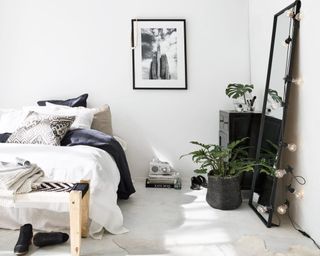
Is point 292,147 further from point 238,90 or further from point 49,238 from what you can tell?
point 49,238

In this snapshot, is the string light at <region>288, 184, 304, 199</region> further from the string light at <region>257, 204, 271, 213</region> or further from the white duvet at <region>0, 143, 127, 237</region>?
the white duvet at <region>0, 143, 127, 237</region>

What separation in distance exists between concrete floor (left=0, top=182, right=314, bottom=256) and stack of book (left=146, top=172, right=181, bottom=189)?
0.44 meters

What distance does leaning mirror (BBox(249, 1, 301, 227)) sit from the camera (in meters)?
2.20

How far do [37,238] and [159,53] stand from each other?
2.40 meters

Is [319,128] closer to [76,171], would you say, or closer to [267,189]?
[267,189]

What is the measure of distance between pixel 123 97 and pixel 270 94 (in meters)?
1.75

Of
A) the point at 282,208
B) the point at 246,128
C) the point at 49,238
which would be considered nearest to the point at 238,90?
the point at 246,128

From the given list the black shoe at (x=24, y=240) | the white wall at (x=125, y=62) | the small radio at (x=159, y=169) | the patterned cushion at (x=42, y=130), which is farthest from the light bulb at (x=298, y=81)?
the black shoe at (x=24, y=240)

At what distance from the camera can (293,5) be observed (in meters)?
2.20

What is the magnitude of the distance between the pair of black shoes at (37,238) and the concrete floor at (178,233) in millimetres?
38

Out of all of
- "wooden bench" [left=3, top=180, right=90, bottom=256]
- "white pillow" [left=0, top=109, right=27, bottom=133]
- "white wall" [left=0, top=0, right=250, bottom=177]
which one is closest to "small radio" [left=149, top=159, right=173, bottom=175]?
"white wall" [left=0, top=0, right=250, bottom=177]

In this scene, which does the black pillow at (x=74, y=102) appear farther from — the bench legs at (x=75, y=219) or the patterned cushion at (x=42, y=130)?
the bench legs at (x=75, y=219)

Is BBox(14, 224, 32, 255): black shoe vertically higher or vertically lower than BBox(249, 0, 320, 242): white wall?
lower

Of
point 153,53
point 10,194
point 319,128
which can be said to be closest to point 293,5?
point 319,128
